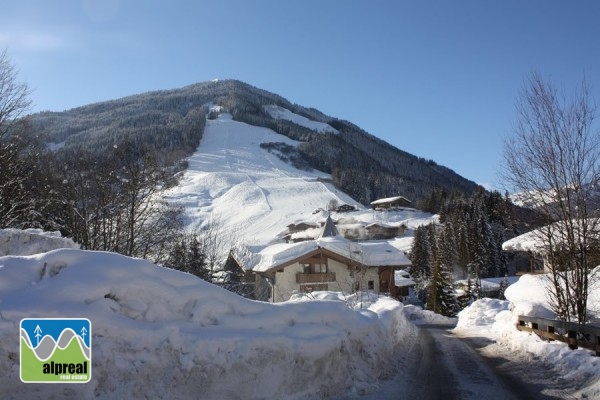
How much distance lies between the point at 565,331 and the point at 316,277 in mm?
30479

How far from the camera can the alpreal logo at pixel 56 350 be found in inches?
202

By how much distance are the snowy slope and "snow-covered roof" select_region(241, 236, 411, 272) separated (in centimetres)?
2863

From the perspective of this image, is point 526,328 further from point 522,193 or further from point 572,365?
point 572,365

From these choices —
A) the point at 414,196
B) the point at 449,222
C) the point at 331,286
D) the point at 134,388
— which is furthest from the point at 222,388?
the point at 414,196

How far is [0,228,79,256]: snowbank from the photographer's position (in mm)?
12864

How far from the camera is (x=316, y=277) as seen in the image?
41.9 m

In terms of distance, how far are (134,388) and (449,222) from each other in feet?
287

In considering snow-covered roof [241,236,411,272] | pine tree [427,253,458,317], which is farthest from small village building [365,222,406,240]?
snow-covered roof [241,236,411,272]

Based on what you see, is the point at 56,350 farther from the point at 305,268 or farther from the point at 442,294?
the point at 442,294

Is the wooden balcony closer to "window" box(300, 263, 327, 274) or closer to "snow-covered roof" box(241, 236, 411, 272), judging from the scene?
"window" box(300, 263, 327, 274)

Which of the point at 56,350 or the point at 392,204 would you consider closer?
the point at 56,350

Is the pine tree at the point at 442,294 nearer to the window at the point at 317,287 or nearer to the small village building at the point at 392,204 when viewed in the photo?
the window at the point at 317,287

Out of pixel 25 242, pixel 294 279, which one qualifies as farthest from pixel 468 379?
pixel 294 279

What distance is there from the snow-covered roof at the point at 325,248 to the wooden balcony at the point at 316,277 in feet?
5.63
